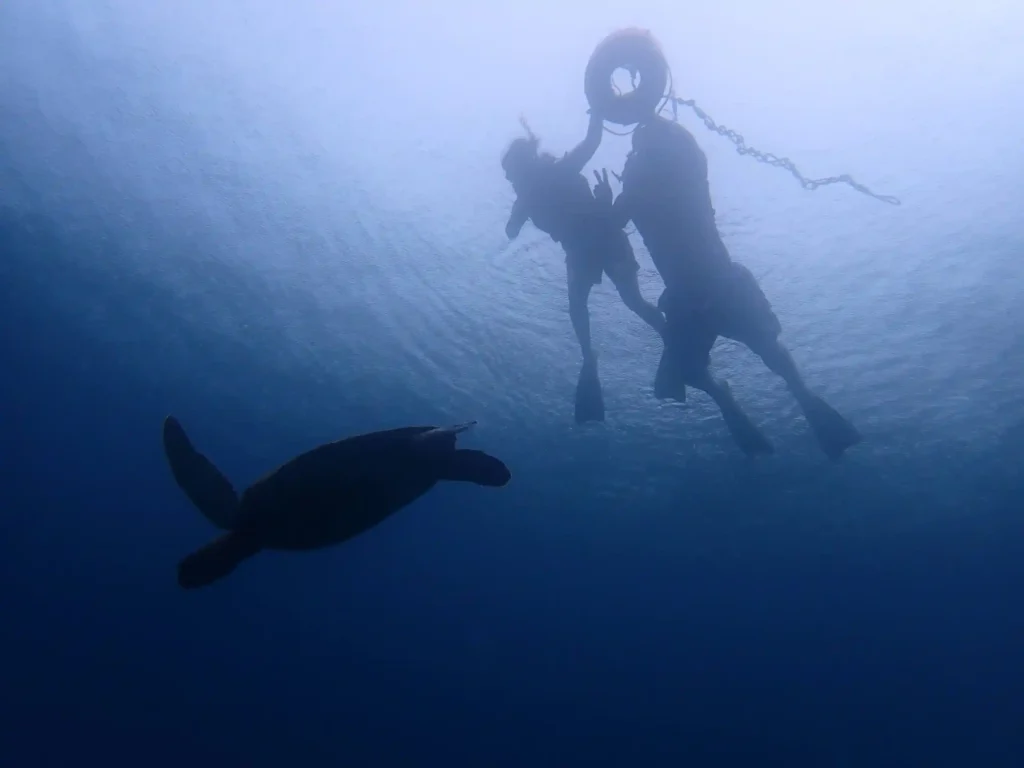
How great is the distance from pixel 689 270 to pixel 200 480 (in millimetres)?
6817

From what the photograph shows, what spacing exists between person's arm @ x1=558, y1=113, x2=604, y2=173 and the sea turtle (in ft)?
20.4

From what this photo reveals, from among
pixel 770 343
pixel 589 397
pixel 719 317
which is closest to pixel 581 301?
pixel 589 397

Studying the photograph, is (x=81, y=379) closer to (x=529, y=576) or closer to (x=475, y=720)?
(x=529, y=576)

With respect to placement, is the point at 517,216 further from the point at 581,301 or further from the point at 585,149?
the point at 581,301

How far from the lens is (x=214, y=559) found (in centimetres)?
319

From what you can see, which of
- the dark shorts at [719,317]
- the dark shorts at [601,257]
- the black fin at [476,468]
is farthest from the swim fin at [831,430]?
the black fin at [476,468]

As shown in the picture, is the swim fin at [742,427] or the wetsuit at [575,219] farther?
the swim fin at [742,427]

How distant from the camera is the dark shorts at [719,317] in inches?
329

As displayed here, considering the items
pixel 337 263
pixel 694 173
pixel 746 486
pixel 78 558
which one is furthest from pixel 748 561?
pixel 78 558

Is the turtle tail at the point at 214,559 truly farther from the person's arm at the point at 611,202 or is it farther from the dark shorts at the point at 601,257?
the dark shorts at the point at 601,257

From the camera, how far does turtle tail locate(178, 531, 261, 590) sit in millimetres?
3189

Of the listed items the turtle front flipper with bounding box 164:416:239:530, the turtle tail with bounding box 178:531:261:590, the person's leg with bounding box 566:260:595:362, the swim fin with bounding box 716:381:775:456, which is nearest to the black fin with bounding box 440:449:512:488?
the turtle tail with bounding box 178:531:261:590

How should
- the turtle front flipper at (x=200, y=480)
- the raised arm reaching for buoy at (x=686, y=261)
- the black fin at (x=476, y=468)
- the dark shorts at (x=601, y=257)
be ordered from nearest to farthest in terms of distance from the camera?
the black fin at (x=476, y=468) → the turtle front flipper at (x=200, y=480) → the raised arm reaching for buoy at (x=686, y=261) → the dark shorts at (x=601, y=257)

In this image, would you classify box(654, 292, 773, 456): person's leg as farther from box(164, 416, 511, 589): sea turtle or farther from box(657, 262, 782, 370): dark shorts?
box(164, 416, 511, 589): sea turtle
